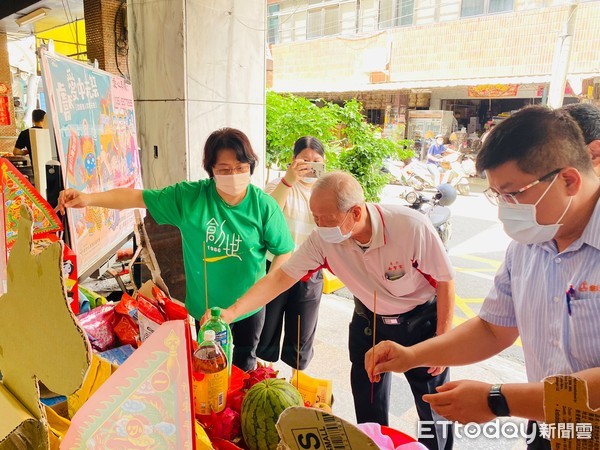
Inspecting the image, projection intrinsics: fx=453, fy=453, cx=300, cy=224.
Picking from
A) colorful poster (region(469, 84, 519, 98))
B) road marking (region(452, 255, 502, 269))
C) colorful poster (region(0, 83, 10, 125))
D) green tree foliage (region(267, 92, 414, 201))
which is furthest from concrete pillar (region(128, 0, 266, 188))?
colorful poster (region(0, 83, 10, 125))

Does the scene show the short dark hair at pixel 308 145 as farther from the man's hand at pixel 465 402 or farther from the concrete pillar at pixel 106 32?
the concrete pillar at pixel 106 32

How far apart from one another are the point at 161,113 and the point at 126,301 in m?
2.61

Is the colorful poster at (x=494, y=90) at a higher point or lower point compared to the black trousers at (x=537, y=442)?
higher

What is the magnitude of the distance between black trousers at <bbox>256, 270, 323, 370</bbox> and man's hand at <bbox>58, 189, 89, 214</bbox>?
4.07ft

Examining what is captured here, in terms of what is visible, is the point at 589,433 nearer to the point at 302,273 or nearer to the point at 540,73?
the point at 302,273

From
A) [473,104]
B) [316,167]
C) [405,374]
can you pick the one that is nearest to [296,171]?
[316,167]

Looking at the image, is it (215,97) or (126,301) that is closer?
(126,301)

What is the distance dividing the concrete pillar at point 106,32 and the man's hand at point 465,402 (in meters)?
5.24

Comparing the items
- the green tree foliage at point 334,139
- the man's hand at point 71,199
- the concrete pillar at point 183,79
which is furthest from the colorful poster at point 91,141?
the green tree foliage at point 334,139

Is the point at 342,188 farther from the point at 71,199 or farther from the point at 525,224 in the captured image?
the point at 71,199

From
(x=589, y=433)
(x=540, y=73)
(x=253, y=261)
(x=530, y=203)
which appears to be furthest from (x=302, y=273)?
(x=540, y=73)

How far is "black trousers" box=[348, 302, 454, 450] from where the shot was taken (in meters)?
1.91

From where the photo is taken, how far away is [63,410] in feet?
3.78

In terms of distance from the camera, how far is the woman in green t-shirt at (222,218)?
2020mm
